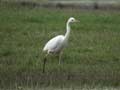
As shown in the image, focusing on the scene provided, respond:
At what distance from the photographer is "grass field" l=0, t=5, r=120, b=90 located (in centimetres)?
1084

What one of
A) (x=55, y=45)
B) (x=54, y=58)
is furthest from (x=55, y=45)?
(x=54, y=58)

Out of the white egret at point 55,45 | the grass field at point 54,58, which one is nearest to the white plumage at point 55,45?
the white egret at point 55,45

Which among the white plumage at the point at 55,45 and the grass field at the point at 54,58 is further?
the white plumage at the point at 55,45

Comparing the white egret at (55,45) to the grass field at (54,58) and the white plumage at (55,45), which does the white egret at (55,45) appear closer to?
the white plumage at (55,45)

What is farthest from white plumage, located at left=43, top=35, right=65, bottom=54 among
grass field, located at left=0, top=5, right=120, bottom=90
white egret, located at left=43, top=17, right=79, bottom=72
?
grass field, located at left=0, top=5, right=120, bottom=90

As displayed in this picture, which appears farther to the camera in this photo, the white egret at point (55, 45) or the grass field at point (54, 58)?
the white egret at point (55, 45)

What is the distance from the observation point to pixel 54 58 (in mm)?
15008

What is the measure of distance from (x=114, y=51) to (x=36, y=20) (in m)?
6.42

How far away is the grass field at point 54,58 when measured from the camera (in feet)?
35.6

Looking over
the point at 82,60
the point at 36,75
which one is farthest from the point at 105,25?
the point at 36,75

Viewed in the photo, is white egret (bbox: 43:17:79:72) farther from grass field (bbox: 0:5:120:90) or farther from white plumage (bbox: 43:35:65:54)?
grass field (bbox: 0:5:120:90)

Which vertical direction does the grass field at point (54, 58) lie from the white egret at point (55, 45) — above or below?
below

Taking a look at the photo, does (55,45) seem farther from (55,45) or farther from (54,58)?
(54,58)

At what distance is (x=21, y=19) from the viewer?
71.7ft
